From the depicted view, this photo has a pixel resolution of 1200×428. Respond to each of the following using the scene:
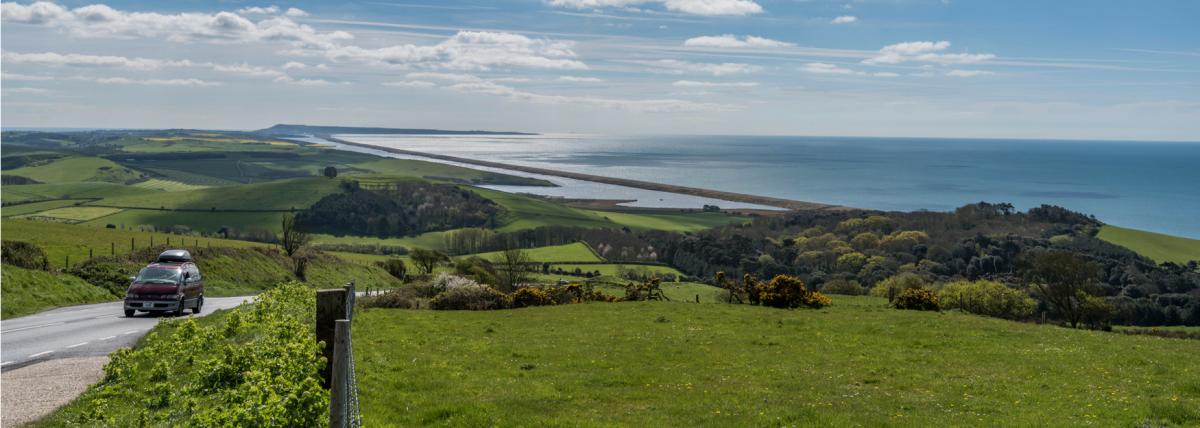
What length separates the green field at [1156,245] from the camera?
5507 inches

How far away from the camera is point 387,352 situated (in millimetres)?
23188

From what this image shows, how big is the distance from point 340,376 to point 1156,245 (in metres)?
178

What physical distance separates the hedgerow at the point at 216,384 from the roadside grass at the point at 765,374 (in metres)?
2.19

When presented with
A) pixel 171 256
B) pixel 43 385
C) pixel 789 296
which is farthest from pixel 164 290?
pixel 789 296

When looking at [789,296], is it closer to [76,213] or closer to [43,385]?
[43,385]

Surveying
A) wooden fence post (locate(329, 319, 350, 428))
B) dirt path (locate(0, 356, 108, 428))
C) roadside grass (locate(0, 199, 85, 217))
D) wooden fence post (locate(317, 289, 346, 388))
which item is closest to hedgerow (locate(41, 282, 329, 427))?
dirt path (locate(0, 356, 108, 428))

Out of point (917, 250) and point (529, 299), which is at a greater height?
point (529, 299)

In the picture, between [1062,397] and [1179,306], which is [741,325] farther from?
[1179,306]

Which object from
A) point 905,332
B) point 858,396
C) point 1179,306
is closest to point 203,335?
point 858,396

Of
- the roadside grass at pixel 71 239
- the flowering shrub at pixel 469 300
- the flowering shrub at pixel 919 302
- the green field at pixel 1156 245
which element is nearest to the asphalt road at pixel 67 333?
the flowering shrub at pixel 469 300

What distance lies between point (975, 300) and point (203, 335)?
6102 centimetres

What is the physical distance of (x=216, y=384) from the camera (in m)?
14.6

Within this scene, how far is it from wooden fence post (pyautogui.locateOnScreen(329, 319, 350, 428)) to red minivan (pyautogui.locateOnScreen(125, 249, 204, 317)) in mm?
30016

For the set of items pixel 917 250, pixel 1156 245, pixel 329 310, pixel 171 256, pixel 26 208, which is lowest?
pixel 26 208
